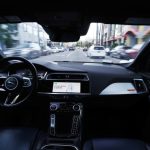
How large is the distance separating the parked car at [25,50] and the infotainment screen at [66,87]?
0.49 metres

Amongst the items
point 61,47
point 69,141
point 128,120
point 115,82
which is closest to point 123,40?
point 115,82

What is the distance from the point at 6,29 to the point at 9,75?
1.81 ft

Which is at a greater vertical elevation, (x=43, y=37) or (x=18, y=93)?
(x=43, y=37)

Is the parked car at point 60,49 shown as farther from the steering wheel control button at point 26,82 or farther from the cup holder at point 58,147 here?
the cup holder at point 58,147

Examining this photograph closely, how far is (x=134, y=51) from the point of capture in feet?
12.1

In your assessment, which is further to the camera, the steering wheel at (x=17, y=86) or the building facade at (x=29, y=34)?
the building facade at (x=29, y=34)

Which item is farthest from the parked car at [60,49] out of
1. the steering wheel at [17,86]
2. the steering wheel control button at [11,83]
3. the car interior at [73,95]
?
the steering wheel control button at [11,83]

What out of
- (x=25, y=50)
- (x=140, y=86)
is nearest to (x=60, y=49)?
(x=25, y=50)

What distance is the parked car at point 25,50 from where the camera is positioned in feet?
11.7

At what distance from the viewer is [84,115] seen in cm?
367

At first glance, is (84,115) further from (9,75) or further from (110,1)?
(110,1)

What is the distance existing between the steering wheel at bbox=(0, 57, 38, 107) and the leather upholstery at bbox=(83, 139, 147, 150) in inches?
31.6

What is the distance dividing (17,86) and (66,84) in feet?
1.95

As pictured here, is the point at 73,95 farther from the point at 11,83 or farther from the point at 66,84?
the point at 11,83
